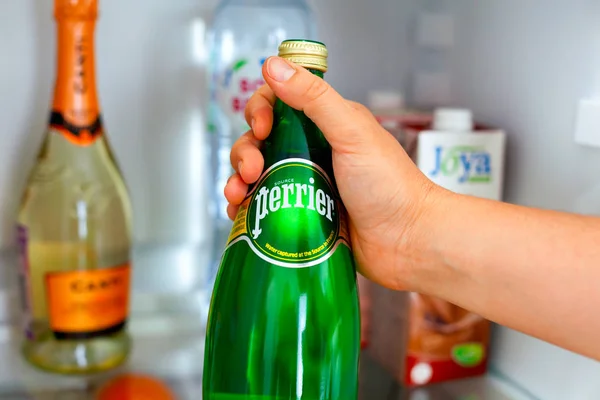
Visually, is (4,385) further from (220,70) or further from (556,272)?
(556,272)

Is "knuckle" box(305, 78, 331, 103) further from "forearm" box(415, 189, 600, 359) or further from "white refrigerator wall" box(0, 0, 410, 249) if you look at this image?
"white refrigerator wall" box(0, 0, 410, 249)

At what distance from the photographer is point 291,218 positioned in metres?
0.49

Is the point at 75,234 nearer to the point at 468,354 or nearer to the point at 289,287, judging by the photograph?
the point at 289,287

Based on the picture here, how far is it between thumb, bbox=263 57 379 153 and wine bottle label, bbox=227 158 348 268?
0.03 m

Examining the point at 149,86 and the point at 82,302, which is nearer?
the point at 82,302

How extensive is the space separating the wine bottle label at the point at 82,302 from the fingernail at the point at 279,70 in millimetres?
376

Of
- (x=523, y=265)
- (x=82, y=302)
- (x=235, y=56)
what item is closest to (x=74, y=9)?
(x=235, y=56)

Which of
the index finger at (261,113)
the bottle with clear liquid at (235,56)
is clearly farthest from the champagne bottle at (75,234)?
the index finger at (261,113)

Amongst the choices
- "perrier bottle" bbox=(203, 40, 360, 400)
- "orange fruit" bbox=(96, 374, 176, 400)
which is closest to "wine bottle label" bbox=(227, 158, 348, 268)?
"perrier bottle" bbox=(203, 40, 360, 400)

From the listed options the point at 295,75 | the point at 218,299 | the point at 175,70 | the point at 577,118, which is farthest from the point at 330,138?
the point at 175,70

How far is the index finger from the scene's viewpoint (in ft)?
1.79

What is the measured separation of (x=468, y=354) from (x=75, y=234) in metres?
0.49

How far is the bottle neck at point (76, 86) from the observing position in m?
0.71

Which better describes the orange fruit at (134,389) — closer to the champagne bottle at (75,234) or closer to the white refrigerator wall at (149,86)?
the champagne bottle at (75,234)
